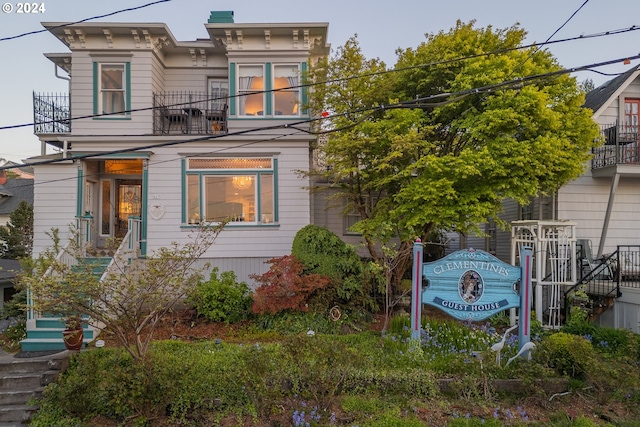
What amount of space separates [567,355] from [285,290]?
214 inches

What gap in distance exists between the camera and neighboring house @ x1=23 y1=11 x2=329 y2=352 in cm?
1145

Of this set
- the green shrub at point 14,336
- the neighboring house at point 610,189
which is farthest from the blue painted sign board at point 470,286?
the green shrub at point 14,336

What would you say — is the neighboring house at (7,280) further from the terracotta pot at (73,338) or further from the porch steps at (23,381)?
the terracotta pot at (73,338)

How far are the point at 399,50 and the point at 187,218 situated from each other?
789 centimetres

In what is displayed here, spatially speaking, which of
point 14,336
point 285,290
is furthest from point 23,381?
point 285,290

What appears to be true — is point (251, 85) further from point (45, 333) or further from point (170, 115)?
point (45, 333)

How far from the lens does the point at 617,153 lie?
11375mm

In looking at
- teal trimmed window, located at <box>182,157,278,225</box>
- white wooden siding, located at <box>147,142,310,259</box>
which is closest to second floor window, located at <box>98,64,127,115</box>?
white wooden siding, located at <box>147,142,310,259</box>

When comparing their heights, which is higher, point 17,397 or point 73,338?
point 73,338

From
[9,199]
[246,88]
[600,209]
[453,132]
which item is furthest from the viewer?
[9,199]

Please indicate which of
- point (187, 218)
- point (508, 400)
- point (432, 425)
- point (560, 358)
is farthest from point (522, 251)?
point (187, 218)

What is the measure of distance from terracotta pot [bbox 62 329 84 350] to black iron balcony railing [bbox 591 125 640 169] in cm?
1421

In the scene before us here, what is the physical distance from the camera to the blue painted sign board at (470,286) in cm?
709

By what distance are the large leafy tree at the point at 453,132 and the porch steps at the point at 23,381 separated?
22.9 feet
